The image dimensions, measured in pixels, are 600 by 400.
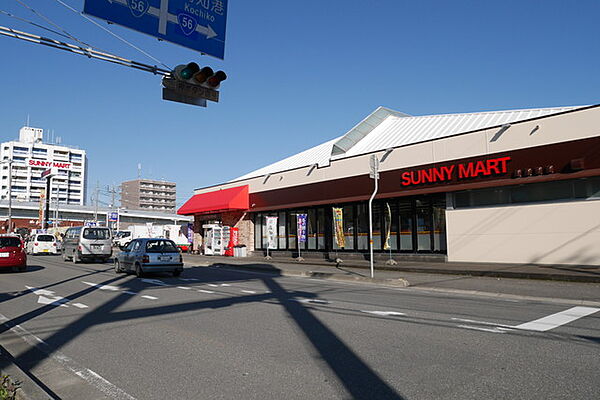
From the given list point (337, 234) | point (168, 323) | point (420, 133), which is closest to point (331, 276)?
point (337, 234)

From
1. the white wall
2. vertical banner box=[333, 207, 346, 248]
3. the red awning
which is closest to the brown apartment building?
the red awning

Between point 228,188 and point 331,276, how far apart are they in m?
19.2

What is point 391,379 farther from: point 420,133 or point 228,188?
point 228,188

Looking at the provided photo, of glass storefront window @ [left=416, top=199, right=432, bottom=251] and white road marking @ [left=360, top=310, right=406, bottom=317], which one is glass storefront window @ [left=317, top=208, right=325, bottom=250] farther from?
white road marking @ [left=360, top=310, right=406, bottom=317]

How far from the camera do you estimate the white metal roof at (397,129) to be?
23.6 metres

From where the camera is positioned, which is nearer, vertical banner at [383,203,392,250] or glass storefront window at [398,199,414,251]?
vertical banner at [383,203,392,250]

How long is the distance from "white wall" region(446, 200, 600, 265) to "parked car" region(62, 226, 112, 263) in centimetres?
1866

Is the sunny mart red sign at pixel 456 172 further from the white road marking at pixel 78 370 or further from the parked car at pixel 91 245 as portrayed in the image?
the white road marking at pixel 78 370

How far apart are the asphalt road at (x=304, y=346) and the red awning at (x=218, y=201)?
20445 mm

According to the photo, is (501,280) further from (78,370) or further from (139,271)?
(78,370)

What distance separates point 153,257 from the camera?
693 inches

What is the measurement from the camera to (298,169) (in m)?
29.2

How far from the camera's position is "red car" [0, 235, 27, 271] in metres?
20.3

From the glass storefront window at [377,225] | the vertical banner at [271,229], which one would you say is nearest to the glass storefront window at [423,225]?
the glass storefront window at [377,225]
